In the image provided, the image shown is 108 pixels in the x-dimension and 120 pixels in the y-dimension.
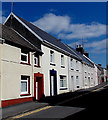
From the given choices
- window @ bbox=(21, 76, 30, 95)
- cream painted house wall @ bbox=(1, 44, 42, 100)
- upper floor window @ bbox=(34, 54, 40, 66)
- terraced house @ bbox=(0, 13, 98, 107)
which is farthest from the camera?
upper floor window @ bbox=(34, 54, 40, 66)

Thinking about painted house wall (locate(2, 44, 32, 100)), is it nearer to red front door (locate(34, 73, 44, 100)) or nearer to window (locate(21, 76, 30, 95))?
window (locate(21, 76, 30, 95))

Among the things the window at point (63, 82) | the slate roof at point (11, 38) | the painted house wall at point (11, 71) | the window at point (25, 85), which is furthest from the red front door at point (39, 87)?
the window at point (63, 82)

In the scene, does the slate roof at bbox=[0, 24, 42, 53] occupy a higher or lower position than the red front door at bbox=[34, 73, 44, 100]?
higher

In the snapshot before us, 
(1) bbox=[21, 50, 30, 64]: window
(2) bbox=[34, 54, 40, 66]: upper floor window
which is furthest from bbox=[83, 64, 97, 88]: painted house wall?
(1) bbox=[21, 50, 30, 64]: window

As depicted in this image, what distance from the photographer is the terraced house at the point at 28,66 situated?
37.9 feet

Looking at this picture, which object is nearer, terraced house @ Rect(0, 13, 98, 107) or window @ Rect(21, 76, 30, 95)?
terraced house @ Rect(0, 13, 98, 107)

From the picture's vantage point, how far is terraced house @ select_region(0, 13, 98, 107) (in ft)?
37.9

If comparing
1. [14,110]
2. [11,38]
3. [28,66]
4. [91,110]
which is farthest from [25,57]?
[91,110]

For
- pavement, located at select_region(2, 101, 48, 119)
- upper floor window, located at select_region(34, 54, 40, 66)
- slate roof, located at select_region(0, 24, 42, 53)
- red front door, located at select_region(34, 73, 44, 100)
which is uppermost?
slate roof, located at select_region(0, 24, 42, 53)

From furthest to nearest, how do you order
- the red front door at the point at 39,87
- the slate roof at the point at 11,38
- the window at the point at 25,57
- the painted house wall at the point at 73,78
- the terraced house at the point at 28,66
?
the painted house wall at the point at 73,78 → the red front door at the point at 39,87 → the window at the point at 25,57 → the slate roof at the point at 11,38 → the terraced house at the point at 28,66

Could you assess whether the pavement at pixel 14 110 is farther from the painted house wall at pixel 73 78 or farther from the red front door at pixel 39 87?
the painted house wall at pixel 73 78

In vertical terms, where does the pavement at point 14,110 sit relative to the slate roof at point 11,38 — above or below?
below

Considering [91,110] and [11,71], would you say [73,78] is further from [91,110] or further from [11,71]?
[91,110]

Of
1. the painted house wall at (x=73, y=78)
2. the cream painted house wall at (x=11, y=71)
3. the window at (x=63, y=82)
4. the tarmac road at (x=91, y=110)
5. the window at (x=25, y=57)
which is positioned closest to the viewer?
the tarmac road at (x=91, y=110)
